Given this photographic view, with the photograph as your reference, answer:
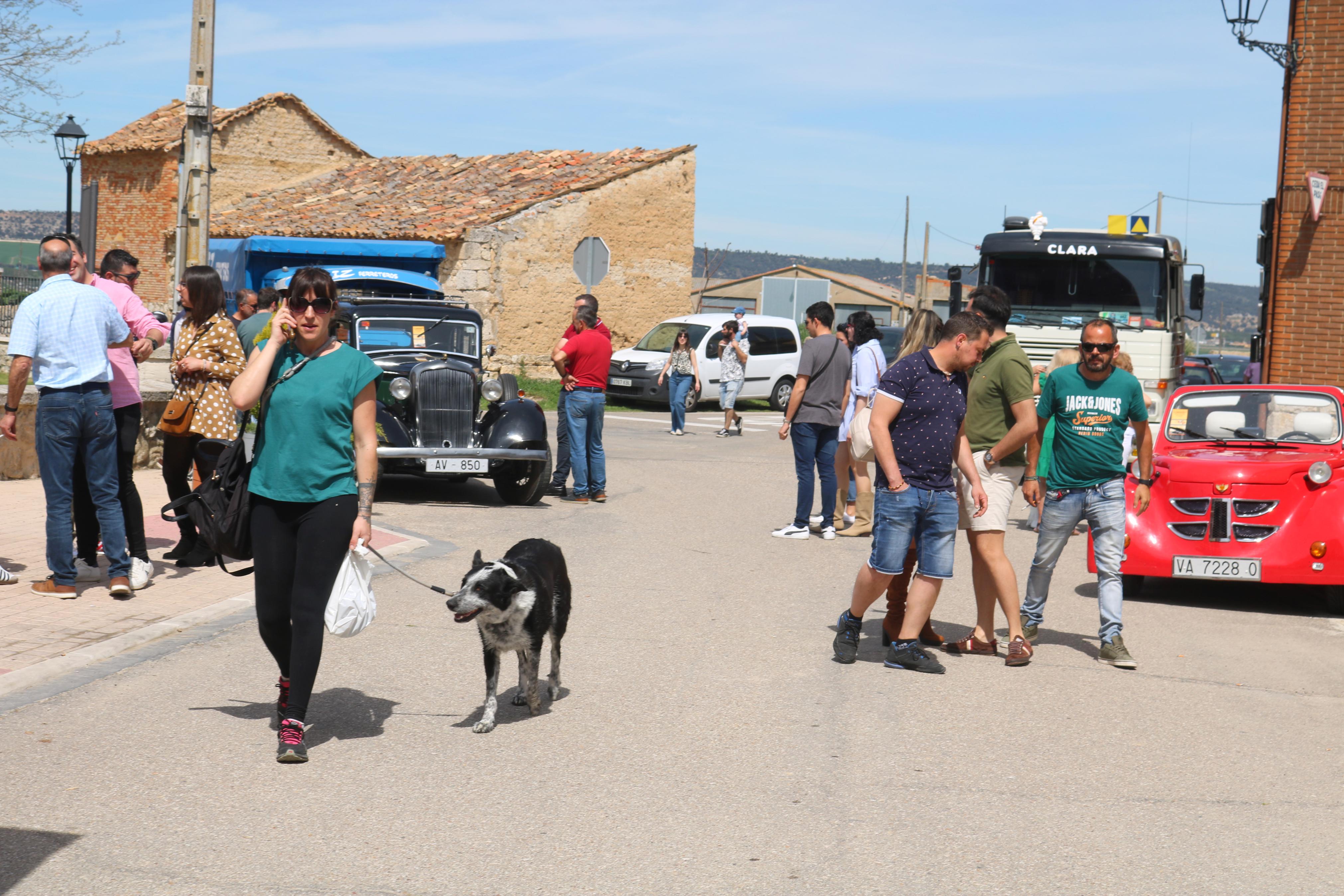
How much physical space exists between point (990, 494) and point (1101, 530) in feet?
2.30

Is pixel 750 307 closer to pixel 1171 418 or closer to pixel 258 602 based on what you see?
pixel 1171 418

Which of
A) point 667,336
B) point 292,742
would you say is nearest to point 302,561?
point 292,742

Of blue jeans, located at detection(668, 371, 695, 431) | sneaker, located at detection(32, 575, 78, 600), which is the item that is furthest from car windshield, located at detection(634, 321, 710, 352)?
sneaker, located at detection(32, 575, 78, 600)

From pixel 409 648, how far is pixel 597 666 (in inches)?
41.9

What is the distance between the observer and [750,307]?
73188mm

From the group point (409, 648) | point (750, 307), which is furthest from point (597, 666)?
point (750, 307)

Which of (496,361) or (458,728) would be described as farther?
(496,361)

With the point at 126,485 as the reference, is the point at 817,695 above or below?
below

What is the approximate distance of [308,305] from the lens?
16.8ft

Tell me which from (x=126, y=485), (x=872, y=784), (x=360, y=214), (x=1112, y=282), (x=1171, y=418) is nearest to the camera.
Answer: (x=872, y=784)

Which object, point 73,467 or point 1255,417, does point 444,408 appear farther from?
point 1255,417

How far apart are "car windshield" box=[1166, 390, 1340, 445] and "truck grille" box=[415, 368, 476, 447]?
248 inches

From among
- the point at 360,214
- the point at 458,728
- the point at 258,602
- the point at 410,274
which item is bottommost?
the point at 458,728

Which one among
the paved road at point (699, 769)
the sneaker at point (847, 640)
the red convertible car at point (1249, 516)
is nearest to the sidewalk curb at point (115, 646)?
the paved road at point (699, 769)
